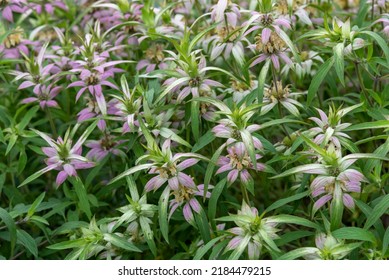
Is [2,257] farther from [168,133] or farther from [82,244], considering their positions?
[168,133]

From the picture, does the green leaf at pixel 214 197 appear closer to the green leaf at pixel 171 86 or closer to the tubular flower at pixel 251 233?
the tubular flower at pixel 251 233

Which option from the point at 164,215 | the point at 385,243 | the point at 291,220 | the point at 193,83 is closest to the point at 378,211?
the point at 385,243

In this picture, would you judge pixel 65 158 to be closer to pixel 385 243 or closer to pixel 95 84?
pixel 95 84

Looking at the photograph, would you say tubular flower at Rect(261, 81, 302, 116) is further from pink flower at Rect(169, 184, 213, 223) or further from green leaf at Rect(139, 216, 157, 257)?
green leaf at Rect(139, 216, 157, 257)

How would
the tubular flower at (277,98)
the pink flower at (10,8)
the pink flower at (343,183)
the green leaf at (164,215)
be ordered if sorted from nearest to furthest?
the pink flower at (343,183)
the green leaf at (164,215)
the tubular flower at (277,98)
the pink flower at (10,8)

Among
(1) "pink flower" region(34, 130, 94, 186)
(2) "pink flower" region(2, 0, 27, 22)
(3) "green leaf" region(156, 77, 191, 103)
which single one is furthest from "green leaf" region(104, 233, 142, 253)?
(2) "pink flower" region(2, 0, 27, 22)

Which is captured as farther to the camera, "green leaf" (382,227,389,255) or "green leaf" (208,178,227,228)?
"green leaf" (208,178,227,228)

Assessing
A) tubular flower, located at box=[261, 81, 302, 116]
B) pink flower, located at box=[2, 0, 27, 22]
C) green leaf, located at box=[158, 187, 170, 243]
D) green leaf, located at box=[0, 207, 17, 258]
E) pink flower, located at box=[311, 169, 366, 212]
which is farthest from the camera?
pink flower, located at box=[2, 0, 27, 22]

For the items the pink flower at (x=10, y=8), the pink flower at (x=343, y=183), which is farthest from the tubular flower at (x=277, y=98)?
the pink flower at (x=10, y=8)
